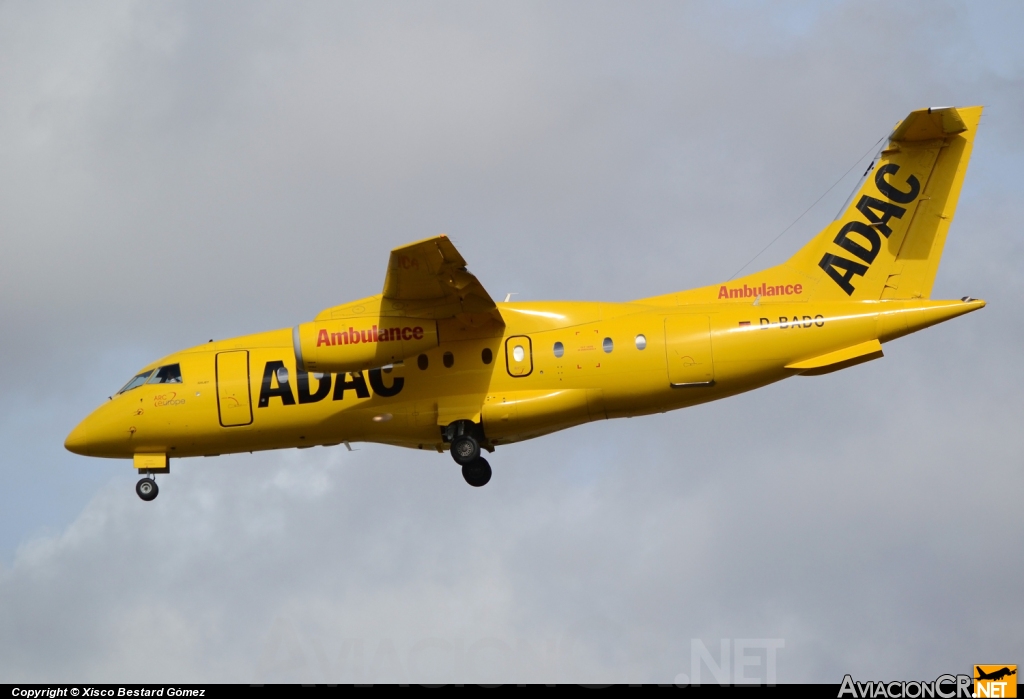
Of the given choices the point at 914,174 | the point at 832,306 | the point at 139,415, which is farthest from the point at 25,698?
the point at 914,174

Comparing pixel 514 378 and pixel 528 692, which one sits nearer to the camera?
pixel 528 692

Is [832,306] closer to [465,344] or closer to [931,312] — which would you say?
[931,312]

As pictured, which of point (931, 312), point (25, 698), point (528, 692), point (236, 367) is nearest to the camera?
point (528, 692)

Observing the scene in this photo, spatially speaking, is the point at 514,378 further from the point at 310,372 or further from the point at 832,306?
the point at 832,306

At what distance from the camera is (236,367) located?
25219mm

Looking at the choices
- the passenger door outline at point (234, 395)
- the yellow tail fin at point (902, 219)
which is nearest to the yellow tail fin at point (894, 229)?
the yellow tail fin at point (902, 219)

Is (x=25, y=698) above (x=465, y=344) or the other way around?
the other way around

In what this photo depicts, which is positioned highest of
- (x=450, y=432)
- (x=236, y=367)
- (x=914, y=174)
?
(x=914, y=174)

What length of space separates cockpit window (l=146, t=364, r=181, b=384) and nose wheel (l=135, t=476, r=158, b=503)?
179 centimetres

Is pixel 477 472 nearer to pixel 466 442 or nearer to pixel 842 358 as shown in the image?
pixel 466 442

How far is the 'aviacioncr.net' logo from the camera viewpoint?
21125 mm

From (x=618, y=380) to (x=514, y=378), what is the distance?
172 cm

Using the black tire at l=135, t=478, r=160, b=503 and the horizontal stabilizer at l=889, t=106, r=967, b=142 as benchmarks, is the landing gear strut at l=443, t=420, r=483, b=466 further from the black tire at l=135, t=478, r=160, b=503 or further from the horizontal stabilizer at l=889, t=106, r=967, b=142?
the horizontal stabilizer at l=889, t=106, r=967, b=142

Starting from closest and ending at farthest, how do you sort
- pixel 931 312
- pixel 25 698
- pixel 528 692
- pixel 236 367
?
pixel 528 692
pixel 25 698
pixel 931 312
pixel 236 367
